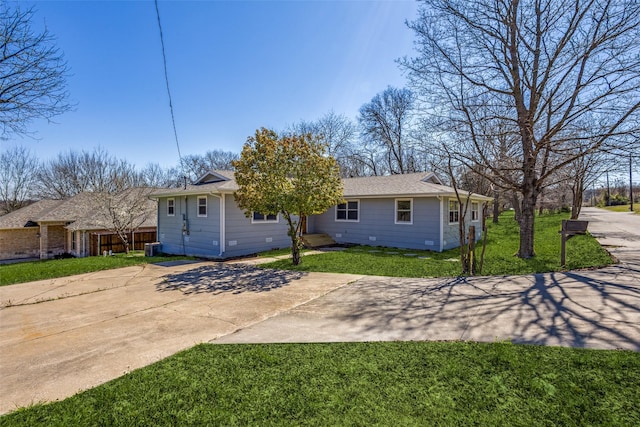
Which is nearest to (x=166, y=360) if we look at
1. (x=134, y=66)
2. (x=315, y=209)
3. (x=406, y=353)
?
(x=406, y=353)

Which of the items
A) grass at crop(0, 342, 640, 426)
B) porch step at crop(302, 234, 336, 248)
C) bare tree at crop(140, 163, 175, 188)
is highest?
bare tree at crop(140, 163, 175, 188)

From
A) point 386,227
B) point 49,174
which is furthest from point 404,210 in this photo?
point 49,174

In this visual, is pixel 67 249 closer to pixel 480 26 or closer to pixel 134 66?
pixel 134 66

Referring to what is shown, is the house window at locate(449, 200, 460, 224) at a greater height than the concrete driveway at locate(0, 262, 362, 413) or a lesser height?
greater

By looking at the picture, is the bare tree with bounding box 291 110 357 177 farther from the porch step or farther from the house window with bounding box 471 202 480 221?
the porch step

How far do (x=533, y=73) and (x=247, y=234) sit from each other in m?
10.7

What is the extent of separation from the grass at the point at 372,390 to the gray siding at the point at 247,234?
8361 mm

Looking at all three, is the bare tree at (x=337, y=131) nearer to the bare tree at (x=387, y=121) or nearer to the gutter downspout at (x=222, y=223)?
the bare tree at (x=387, y=121)

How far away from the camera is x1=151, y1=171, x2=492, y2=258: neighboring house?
38.7 ft

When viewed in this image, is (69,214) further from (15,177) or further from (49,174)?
(49,174)

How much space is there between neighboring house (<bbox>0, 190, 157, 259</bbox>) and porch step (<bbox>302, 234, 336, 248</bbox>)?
10.8 meters

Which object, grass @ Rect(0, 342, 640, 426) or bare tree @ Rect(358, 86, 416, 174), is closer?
grass @ Rect(0, 342, 640, 426)

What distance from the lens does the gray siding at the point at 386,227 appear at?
42.0ft

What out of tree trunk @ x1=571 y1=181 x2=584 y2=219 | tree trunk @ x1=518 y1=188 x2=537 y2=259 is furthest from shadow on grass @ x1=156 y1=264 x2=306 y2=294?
tree trunk @ x1=571 y1=181 x2=584 y2=219
